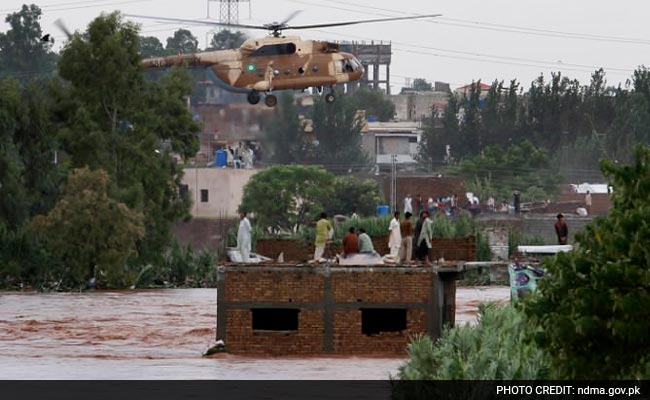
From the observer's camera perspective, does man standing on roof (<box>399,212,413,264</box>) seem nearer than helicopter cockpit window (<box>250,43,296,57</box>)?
Yes

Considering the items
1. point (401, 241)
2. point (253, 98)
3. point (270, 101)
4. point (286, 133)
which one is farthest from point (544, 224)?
point (401, 241)

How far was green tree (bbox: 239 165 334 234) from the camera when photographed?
100250 millimetres

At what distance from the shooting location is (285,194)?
101 m

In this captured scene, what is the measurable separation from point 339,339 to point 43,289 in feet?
93.1

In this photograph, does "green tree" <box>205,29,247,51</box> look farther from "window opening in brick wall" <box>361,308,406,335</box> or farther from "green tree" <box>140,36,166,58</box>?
"window opening in brick wall" <box>361,308,406,335</box>

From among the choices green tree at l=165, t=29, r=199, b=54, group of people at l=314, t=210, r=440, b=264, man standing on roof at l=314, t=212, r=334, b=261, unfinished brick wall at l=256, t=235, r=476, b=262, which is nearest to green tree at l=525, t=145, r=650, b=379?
group of people at l=314, t=210, r=440, b=264

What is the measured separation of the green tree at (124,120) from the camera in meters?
69.3

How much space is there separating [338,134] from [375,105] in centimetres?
2135

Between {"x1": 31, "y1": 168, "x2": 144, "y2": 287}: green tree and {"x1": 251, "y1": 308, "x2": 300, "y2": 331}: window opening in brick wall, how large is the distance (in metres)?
24.1

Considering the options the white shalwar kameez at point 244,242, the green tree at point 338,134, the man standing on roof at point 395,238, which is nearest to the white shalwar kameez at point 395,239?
the man standing on roof at point 395,238

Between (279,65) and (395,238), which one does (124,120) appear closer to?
(279,65)

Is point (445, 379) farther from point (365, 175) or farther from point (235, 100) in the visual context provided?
point (365, 175)

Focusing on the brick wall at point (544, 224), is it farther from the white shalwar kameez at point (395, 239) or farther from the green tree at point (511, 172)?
the white shalwar kameez at point (395, 239)

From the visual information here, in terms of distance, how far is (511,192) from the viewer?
116812mm
